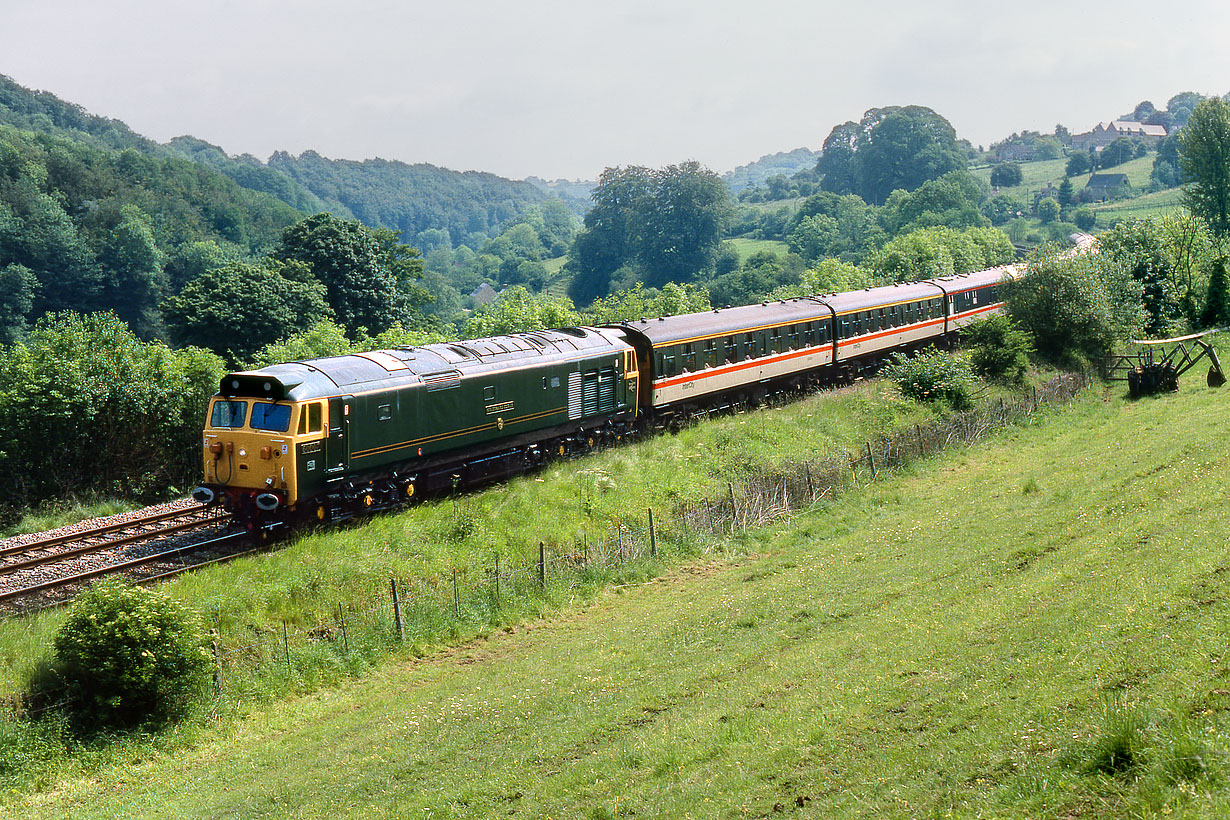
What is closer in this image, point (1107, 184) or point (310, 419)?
point (310, 419)

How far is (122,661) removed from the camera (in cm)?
1546

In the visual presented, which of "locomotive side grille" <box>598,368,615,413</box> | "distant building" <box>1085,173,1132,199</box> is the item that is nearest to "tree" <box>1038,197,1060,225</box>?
"distant building" <box>1085,173,1132,199</box>

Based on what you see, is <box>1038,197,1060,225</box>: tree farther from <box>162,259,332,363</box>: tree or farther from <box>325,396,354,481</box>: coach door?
<box>325,396,354,481</box>: coach door

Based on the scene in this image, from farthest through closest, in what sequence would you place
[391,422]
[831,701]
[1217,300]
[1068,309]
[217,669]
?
[1217,300]
[1068,309]
[391,422]
[217,669]
[831,701]

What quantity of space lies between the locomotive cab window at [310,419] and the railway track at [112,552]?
314 centimetres

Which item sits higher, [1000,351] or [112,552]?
[1000,351]

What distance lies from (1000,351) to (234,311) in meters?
45.3

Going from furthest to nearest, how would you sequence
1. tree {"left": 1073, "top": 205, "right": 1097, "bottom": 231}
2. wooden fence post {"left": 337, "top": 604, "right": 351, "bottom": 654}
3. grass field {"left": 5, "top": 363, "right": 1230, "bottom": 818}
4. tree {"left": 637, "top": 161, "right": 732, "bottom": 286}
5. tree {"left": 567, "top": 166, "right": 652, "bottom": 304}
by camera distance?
tree {"left": 1073, "top": 205, "right": 1097, "bottom": 231}, tree {"left": 567, "top": 166, "right": 652, "bottom": 304}, tree {"left": 637, "top": 161, "right": 732, "bottom": 286}, wooden fence post {"left": 337, "top": 604, "right": 351, "bottom": 654}, grass field {"left": 5, "top": 363, "right": 1230, "bottom": 818}

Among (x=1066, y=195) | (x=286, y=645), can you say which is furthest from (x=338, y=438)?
Result: (x=1066, y=195)

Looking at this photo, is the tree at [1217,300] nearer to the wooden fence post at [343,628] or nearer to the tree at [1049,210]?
the wooden fence post at [343,628]

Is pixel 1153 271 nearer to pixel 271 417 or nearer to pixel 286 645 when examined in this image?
pixel 271 417

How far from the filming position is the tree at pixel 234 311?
59250mm

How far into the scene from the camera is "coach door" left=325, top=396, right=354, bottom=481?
2259 centimetres

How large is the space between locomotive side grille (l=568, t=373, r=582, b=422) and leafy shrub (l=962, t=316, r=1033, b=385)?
23.4 m
